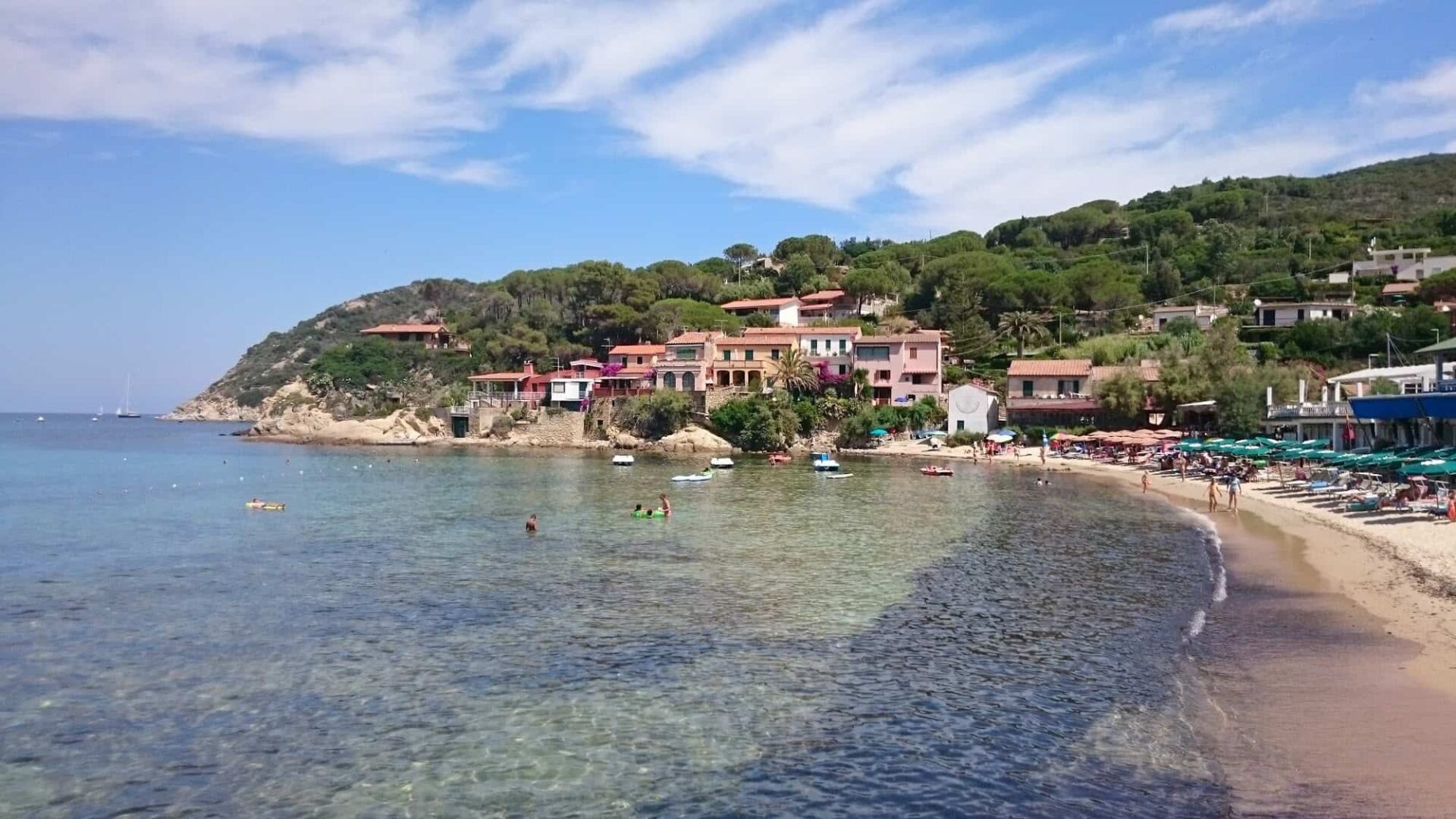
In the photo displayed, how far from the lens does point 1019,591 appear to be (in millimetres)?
22984

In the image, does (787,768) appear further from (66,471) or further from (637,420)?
(637,420)

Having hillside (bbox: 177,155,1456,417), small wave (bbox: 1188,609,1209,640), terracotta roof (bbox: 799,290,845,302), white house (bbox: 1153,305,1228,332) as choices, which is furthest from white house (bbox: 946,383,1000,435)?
small wave (bbox: 1188,609,1209,640)

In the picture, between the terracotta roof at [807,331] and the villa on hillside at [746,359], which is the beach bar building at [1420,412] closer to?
the terracotta roof at [807,331]

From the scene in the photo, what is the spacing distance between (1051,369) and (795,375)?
65.6ft

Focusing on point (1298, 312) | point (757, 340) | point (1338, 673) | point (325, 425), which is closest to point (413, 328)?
point (325, 425)

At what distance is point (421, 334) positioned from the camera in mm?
121188

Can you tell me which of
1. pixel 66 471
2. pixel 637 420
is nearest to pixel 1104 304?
pixel 637 420

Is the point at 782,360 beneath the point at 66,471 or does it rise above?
above

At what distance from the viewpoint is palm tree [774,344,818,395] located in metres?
79.9

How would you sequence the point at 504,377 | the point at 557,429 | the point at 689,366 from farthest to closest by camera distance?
the point at 504,377, the point at 557,429, the point at 689,366

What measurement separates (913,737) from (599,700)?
15.3ft

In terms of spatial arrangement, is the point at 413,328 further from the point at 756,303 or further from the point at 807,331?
the point at 807,331

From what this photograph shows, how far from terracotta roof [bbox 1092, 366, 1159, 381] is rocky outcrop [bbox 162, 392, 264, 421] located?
13632cm

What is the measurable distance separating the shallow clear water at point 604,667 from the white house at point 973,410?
39.4m
